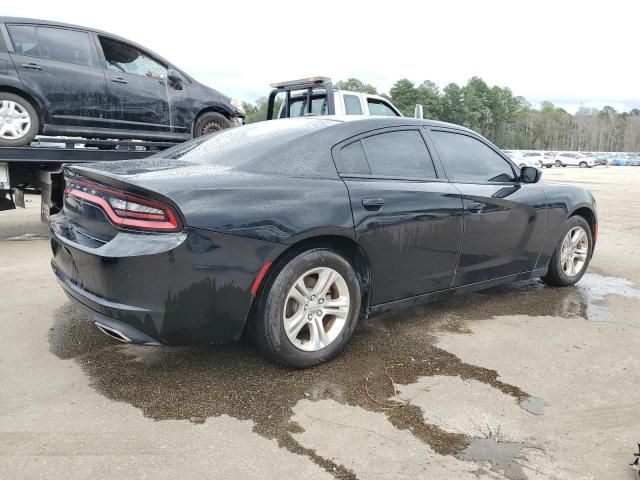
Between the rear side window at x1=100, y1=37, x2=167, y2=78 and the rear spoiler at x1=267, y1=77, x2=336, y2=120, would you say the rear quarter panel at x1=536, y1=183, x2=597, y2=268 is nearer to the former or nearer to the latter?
the rear spoiler at x1=267, y1=77, x2=336, y2=120

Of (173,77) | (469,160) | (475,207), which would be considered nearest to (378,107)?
(173,77)

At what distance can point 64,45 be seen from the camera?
20.3 feet

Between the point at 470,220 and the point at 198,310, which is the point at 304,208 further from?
the point at 470,220

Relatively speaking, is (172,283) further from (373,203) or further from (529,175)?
(529,175)

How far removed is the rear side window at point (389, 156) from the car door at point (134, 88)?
4172 millimetres

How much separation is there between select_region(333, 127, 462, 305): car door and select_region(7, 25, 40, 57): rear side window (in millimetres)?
4445

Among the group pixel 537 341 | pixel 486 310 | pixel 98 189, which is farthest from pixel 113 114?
pixel 537 341

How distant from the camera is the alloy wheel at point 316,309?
3.07 m

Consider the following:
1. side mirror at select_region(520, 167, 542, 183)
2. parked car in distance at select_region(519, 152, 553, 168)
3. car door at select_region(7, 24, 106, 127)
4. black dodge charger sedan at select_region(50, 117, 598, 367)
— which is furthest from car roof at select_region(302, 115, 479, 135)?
parked car in distance at select_region(519, 152, 553, 168)

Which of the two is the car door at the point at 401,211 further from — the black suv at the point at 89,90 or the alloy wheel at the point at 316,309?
the black suv at the point at 89,90

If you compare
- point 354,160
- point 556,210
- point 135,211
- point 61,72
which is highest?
point 61,72

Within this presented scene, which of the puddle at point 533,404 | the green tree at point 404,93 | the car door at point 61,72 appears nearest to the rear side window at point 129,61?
the car door at point 61,72

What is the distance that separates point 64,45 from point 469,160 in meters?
4.88

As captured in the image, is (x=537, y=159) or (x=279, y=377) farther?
(x=537, y=159)
